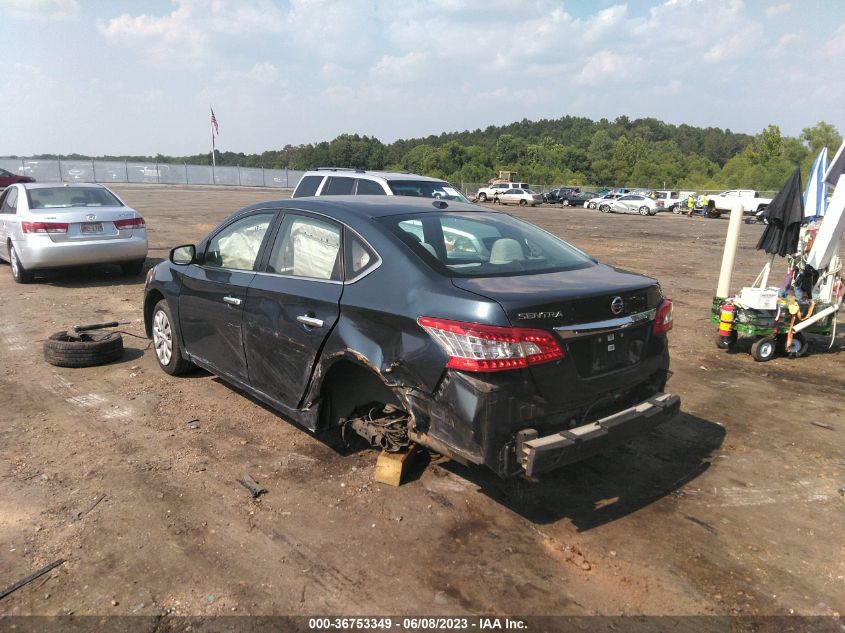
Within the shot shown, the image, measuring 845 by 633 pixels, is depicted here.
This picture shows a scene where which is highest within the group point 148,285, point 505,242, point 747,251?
point 505,242

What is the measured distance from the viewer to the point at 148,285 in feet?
19.3

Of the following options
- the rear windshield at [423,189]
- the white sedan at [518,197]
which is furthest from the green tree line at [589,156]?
the rear windshield at [423,189]

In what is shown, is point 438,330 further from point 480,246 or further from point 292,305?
point 292,305

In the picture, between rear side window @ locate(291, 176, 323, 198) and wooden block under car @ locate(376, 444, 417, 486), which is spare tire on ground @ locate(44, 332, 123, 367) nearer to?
wooden block under car @ locate(376, 444, 417, 486)

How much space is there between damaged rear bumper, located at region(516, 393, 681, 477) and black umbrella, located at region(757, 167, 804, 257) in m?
4.32

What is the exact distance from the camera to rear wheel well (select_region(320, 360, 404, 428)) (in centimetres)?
377

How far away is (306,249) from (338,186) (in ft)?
22.1

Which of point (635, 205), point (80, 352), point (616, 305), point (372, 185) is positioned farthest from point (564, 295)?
point (635, 205)

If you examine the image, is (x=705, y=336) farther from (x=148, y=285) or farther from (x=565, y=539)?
(x=148, y=285)

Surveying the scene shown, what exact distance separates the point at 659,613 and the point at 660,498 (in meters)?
1.14

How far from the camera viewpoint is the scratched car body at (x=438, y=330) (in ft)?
10.2

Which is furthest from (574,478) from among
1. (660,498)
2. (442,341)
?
(442,341)

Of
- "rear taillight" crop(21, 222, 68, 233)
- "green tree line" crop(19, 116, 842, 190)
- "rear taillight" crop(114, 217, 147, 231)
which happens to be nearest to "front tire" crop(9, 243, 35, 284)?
"rear taillight" crop(21, 222, 68, 233)

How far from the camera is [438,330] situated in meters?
3.16
